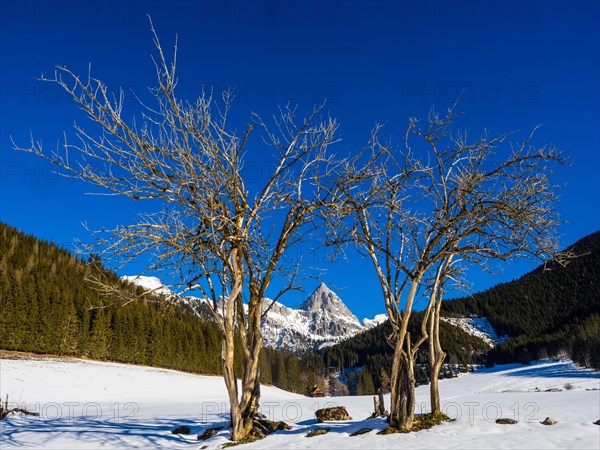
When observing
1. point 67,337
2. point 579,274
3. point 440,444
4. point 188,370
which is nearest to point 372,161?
point 440,444

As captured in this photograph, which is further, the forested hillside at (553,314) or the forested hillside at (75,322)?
the forested hillside at (553,314)

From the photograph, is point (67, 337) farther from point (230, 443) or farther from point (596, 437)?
point (596, 437)

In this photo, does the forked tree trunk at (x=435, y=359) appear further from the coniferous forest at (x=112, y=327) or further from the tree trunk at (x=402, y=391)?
the coniferous forest at (x=112, y=327)

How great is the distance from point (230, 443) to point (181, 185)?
655 cm

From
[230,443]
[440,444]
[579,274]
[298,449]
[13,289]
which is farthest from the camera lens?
[579,274]

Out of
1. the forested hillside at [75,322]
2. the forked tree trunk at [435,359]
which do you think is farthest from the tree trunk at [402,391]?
the forested hillside at [75,322]

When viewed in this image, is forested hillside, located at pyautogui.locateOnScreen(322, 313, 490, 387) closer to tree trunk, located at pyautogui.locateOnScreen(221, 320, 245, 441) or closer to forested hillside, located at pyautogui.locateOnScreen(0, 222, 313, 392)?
forested hillside, located at pyautogui.locateOnScreen(0, 222, 313, 392)

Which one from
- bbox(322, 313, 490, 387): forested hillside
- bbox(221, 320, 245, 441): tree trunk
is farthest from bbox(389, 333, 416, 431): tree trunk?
bbox(322, 313, 490, 387): forested hillside

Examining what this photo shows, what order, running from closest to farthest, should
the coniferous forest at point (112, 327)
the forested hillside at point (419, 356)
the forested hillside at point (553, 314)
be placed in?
1. the coniferous forest at point (112, 327)
2. the forested hillside at point (553, 314)
3. the forested hillside at point (419, 356)

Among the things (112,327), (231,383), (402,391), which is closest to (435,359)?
(402,391)

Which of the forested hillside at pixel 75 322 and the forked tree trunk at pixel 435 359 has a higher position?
the forested hillside at pixel 75 322

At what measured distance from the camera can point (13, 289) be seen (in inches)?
2330

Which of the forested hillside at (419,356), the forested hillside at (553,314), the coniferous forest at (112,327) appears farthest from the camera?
the forested hillside at (419,356)

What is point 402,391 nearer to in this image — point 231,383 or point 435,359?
point 435,359
